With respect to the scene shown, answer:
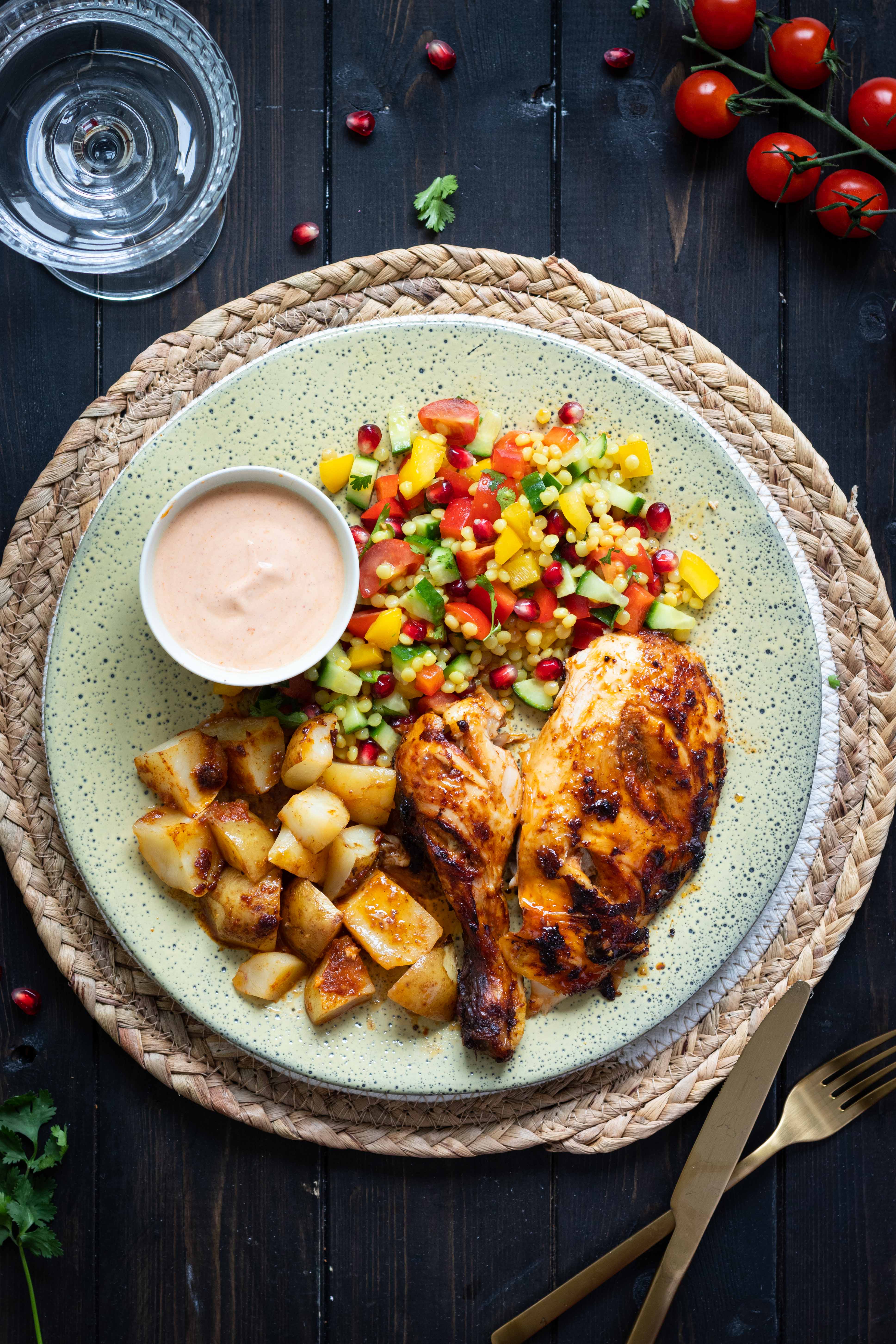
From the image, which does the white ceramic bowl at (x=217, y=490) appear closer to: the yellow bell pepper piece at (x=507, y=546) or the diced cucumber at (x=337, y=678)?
the diced cucumber at (x=337, y=678)

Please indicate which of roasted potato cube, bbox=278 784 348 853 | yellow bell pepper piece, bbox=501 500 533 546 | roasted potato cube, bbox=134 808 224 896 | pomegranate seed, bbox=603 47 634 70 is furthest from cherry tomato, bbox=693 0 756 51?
roasted potato cube, bbox=134 808 224 896

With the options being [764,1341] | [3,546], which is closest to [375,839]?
[3,546]

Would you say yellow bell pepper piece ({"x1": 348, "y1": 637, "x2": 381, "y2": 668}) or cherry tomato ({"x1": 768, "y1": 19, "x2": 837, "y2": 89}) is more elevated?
cherry tomato ({"x1": 768, "y1": 19, "x2": 837, "y2": 89})

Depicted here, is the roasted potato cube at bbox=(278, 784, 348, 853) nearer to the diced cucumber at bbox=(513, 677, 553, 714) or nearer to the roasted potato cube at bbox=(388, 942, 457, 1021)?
the roasted potato cube at bbox=(388, 942, 457, 1021)

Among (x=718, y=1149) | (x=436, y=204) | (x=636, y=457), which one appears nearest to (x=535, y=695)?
(x=636, y=457)

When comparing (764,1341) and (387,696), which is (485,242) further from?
(764,1341)

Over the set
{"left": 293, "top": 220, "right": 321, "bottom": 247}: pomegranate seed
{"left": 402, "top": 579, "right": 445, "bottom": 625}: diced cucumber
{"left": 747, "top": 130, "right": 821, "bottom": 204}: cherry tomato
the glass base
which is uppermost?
{"left": 747, "top": 130, "right": 821, "bottom": 204}: cherry tomato
